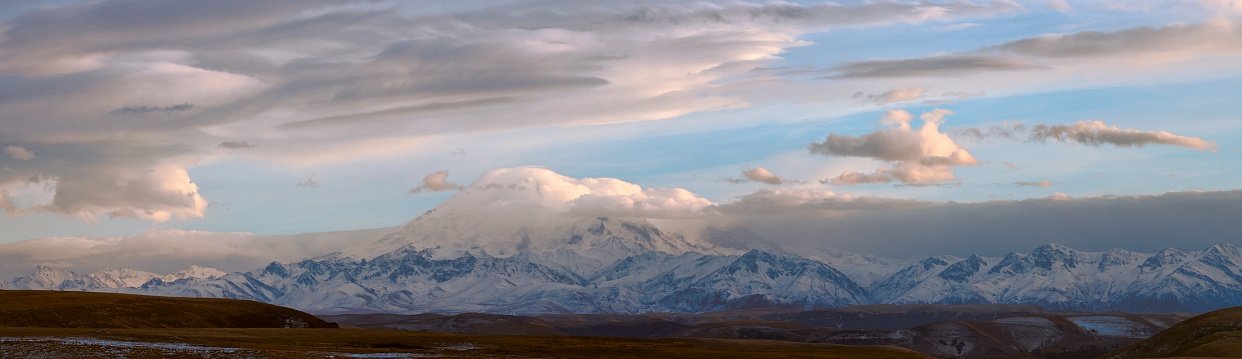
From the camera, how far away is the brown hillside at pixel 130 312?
537 feet

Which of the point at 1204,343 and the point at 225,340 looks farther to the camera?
the point at 1204,343

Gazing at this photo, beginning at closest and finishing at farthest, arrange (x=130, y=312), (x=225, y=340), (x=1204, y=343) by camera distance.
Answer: (x=225, y=340) → (x=1204, y=343) → (x=130, y=312)

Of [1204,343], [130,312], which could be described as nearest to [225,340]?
[130,312]

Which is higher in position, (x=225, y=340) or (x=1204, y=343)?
(x=225, y=340)

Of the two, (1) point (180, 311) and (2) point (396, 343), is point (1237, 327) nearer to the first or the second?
(2) point (396, 343)

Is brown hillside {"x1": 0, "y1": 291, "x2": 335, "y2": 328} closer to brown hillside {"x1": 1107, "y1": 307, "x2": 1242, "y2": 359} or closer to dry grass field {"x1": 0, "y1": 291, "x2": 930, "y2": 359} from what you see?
dry grass field {"x1": 0, "y1": 291, "x2": 930, "y2": 359}

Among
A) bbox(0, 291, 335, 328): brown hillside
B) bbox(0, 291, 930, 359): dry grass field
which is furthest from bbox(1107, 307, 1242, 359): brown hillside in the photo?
bbox(0, 291, 335, 328): brown hillside

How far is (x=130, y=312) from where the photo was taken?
175 meters

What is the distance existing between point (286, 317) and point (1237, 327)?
453 feet

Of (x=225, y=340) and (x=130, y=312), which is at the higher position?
(x=130, y=312)

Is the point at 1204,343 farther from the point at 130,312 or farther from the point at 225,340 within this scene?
the point at 130,312

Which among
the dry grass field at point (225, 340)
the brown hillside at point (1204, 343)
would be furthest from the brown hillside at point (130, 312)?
the brown hillside at point (1204, 343)

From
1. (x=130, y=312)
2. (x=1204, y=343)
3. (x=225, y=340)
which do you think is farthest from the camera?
(x=130, y=312)

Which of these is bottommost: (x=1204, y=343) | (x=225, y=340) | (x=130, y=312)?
(x=1204, y=343)
